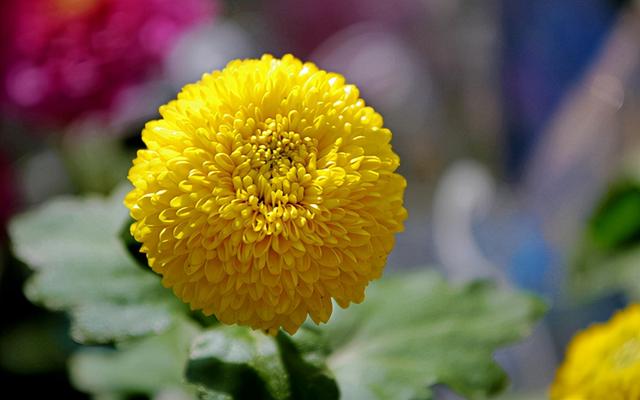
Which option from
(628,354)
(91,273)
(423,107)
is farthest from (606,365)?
(423,107)

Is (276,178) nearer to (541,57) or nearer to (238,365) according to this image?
(238,365)

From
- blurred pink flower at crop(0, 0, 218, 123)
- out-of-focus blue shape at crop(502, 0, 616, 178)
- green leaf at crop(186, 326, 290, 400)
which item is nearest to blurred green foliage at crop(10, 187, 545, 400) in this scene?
green leaf at crop(186, 326, 290, 400)

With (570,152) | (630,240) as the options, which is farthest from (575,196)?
(630,240)

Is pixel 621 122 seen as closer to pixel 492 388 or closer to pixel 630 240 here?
pixel 630 240

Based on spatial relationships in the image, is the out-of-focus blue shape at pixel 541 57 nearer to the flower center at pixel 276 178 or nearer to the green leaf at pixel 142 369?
the green leaf at pixel 142 369

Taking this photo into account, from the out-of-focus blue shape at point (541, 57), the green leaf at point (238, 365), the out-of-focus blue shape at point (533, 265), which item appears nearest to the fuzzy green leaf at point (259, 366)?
the green leaf at point (238, 365)
